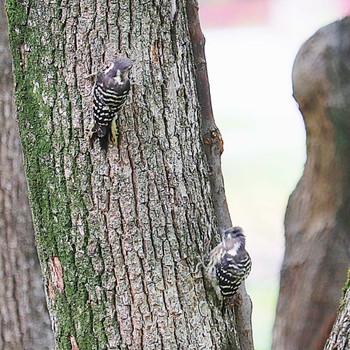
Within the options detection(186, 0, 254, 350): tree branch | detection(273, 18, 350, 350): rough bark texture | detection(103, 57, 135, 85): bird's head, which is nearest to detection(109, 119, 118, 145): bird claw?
detection(103, 57, 135, 85): bird's head

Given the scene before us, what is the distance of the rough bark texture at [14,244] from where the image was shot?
4352mm

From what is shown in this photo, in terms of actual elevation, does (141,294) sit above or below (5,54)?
below

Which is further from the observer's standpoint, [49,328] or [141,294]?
[49,328]

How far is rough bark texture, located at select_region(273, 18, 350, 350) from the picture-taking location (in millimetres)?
3689

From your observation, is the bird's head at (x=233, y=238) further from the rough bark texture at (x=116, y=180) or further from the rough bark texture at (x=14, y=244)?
the rough bark texture at (x=14, y=244)

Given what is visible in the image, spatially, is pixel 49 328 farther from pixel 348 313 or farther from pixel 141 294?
pixel 348 313

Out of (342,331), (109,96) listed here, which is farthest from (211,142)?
(342,331)

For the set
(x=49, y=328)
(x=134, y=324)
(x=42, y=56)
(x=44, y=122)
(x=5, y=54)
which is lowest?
(x=134, y=324)

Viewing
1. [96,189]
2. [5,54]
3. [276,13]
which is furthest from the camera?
[276,13]

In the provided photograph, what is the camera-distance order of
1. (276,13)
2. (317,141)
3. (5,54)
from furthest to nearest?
(276,13) → (5,54) → (317,141)

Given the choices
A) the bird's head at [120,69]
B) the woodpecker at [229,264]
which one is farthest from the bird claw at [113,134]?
the woodpecker at [229,264]

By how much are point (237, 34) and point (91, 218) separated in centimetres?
1305

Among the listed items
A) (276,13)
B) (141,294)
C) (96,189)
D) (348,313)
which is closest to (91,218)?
(96,189)

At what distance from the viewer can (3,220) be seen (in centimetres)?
436
